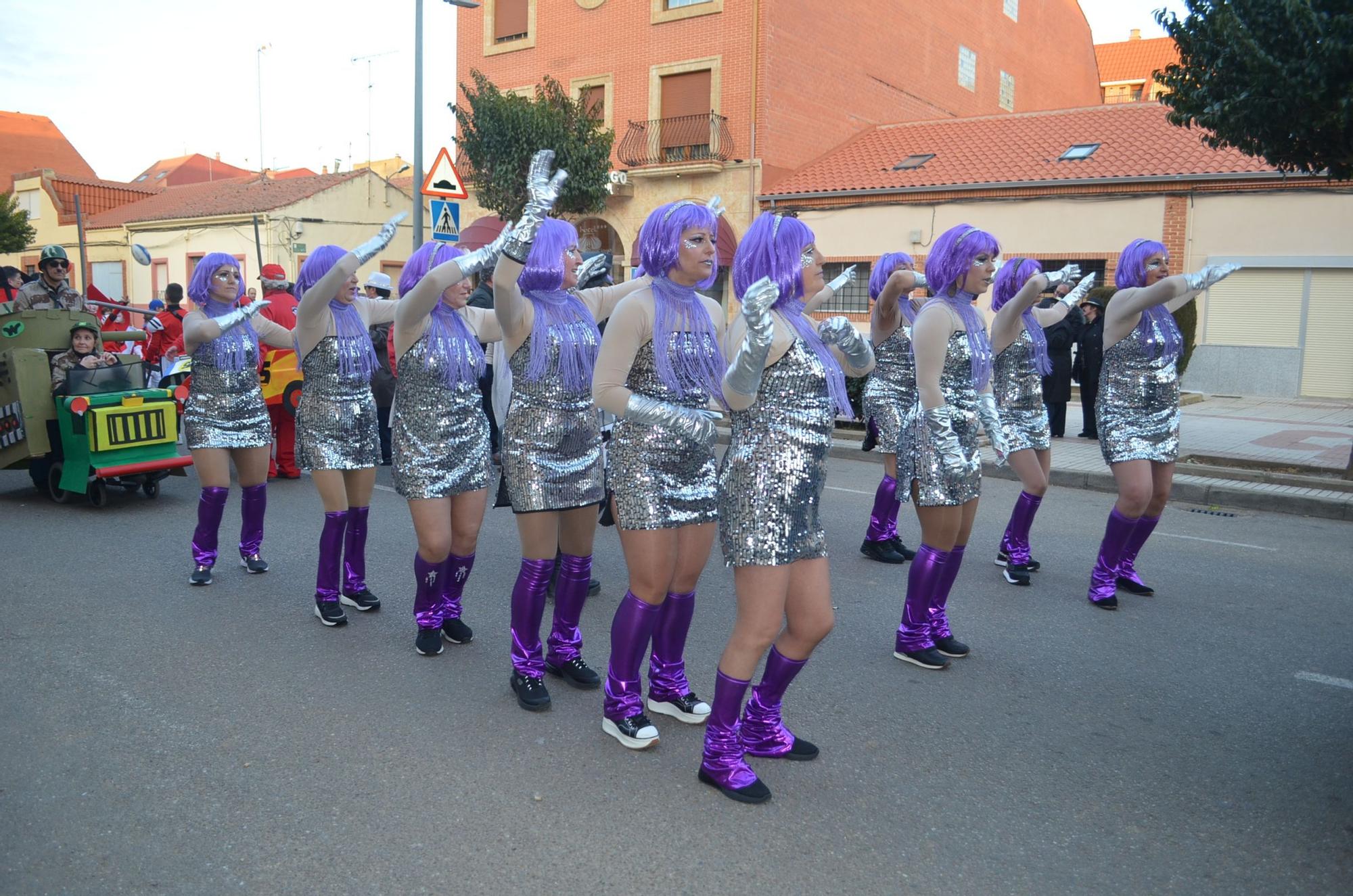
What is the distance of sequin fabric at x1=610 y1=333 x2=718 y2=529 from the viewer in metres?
3.49

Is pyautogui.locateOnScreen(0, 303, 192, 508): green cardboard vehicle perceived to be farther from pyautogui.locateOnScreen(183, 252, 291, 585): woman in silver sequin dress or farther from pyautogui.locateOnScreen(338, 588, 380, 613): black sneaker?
pyautogui.locateOnScreen(338, 588, 380, 613): black sneaker

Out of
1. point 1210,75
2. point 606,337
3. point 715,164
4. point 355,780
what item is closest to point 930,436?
point 606,337

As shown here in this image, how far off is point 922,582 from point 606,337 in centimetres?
203

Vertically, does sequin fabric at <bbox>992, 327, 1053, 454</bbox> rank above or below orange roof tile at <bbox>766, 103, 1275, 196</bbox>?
below

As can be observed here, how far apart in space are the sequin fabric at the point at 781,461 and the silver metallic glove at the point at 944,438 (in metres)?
1.23

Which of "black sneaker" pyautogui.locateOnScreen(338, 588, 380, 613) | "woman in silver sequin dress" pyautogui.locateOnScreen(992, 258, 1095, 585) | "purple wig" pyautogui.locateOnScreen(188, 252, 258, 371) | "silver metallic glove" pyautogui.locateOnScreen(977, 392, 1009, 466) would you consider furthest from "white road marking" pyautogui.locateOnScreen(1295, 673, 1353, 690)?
"purple wig" pyautogui.locateOnScreen(188, 252, 258, 371)

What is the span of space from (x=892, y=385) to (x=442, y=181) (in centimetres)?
788

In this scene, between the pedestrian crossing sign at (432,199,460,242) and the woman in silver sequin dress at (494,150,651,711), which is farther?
the pedestrian crossing sign at (432,199,460,242)

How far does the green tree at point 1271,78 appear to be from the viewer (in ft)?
23.8

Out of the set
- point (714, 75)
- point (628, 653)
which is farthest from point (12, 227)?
point (628, 653)

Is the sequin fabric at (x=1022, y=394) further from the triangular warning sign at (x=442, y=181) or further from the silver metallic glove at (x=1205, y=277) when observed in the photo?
the triangular warning sign at (x=442, y=181)

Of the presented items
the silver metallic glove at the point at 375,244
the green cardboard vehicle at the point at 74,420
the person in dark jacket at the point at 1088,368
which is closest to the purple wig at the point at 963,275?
the silver metallic glove at the point at 375,244

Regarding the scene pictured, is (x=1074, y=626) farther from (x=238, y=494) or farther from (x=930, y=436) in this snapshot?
(x=238, y=494)

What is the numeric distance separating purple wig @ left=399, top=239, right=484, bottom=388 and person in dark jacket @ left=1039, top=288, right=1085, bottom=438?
9.66m
